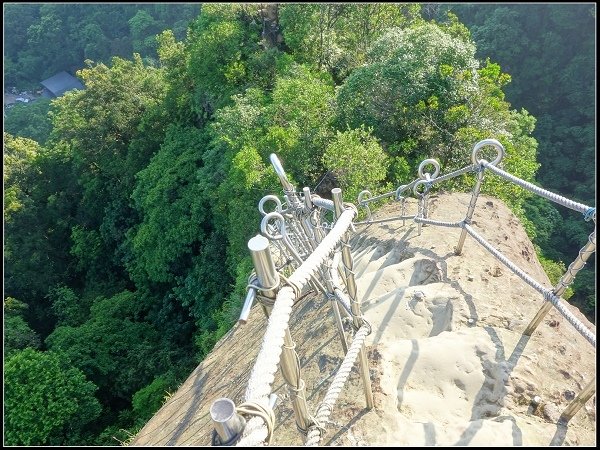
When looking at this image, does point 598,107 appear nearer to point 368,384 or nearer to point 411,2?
point 368,384

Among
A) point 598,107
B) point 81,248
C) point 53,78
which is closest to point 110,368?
point 81,248

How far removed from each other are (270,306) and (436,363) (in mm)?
2065

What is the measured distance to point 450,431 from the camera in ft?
9.97

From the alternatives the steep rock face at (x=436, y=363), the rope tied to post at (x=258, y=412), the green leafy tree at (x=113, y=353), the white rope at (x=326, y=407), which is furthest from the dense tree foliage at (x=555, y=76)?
the rope tied to post at (x=258, y=412)

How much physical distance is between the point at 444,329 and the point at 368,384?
1164mm

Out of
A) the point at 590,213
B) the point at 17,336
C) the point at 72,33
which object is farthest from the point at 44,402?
the point at 72,33

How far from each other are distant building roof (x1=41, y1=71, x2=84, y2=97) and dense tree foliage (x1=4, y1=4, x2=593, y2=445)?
2205 centimetres

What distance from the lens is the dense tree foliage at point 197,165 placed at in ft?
32.3

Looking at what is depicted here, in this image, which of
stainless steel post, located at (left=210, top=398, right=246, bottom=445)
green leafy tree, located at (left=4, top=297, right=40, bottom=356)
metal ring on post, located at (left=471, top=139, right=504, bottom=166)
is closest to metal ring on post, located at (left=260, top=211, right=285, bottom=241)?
stainless steel post, located at (left=210, top=398, right=246, bottom=445)

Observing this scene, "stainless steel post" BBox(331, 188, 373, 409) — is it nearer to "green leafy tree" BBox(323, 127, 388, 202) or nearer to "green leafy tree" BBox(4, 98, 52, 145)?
"green leafy tree" BBox(323, 127, 388, 202)

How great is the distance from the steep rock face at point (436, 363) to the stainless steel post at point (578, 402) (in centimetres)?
7

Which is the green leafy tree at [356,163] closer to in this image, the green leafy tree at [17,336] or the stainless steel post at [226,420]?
the stainless steel post at [226,420]

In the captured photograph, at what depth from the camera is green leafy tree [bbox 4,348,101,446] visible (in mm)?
10898

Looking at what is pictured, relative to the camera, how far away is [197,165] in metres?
15.4
